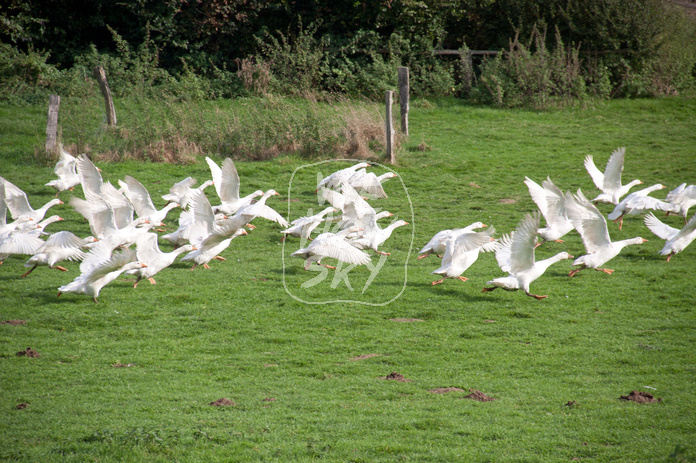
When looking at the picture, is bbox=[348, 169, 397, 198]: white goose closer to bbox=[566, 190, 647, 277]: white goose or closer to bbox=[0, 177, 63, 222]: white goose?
bbox=[566, 190, 647, 277]: white goose

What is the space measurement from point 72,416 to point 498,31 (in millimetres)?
27235

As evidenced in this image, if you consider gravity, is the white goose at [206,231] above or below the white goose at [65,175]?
below

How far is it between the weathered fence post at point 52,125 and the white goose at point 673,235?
587 inches

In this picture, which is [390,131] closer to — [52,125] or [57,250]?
[52,125]

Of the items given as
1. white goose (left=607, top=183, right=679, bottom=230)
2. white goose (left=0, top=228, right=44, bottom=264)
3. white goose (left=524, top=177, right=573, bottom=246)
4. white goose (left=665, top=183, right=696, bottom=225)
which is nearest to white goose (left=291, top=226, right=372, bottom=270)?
white goose (left=524, top=177, right=573, bottom=246)

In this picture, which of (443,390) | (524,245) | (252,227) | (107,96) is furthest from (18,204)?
(524,245)

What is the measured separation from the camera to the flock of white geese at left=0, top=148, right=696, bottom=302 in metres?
9.62

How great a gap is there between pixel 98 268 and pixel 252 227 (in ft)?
14.8

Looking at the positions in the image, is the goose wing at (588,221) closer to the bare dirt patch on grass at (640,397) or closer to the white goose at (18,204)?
the bare dirt patch on grass at (640,397)

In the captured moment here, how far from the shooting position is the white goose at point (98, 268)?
8.88 meters

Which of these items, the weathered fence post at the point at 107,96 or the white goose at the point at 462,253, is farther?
the weathered fence post at the point at 107,96

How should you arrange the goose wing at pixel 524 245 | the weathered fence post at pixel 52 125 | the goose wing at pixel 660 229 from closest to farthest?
the goose wing at pixel 524 245 < the goose wing at pixel 660 229 < the weathered fence post at pixel 52 125

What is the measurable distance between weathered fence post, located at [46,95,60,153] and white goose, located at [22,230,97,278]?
7.46 m

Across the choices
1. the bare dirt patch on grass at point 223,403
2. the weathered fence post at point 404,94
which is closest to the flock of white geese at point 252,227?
the bare dirt patch on grass at point 223,403
